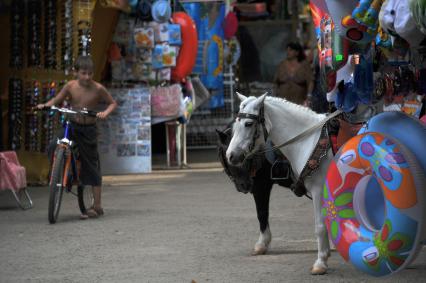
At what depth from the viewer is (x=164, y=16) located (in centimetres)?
1505

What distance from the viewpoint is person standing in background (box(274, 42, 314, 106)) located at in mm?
14445

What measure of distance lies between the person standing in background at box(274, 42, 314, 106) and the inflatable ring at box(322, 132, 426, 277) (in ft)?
27.4

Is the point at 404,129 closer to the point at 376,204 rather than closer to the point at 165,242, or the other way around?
the point at 376,204

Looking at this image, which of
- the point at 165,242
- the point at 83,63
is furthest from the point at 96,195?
the point at 165,242

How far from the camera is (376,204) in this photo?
593 centimetres

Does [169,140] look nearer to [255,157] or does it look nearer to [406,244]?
[255,157]

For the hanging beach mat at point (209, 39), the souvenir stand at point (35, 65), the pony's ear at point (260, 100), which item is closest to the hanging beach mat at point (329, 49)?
the pony's ear at point (260, 100)

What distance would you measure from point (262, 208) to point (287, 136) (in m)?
0.80

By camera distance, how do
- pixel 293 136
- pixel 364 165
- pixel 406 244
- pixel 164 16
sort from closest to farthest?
pixel 406 244 → pixel 364 165 → pixel 293 136 → pixel 164 16

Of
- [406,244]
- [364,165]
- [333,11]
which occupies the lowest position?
[406,244]

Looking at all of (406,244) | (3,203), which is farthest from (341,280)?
(3,203)

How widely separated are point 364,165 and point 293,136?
177 centimetres

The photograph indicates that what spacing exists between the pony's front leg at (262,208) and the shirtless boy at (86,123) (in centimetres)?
292

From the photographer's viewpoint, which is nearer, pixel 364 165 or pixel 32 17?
pixel 364 165
